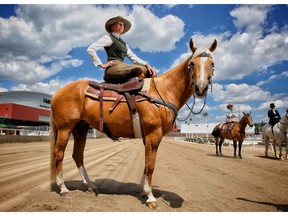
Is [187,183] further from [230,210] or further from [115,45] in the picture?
[115,45]

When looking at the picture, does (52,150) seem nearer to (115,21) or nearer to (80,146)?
(80,146)

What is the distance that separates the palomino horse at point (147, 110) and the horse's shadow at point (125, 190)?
0.30m

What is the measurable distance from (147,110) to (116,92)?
76 centimetres

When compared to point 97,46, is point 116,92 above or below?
below

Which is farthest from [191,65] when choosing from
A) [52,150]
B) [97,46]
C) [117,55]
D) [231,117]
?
[231,117]

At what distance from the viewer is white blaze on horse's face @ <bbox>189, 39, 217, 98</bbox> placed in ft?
11.6

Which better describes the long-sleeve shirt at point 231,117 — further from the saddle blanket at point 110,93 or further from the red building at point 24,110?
the red building at point 24,110

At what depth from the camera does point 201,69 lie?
3.62 meters

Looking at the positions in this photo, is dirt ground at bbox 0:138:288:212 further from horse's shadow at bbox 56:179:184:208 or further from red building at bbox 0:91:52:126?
red building at bbox 0:91:52:126

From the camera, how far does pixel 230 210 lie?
348cm

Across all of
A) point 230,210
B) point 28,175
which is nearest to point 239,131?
point 230,210

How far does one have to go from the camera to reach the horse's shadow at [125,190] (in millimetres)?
3933

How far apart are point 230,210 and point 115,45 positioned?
12.1ft

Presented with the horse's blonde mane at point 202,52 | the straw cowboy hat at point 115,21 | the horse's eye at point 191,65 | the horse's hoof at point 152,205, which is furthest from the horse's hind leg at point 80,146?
the horse's blonde mane at point 202,52
